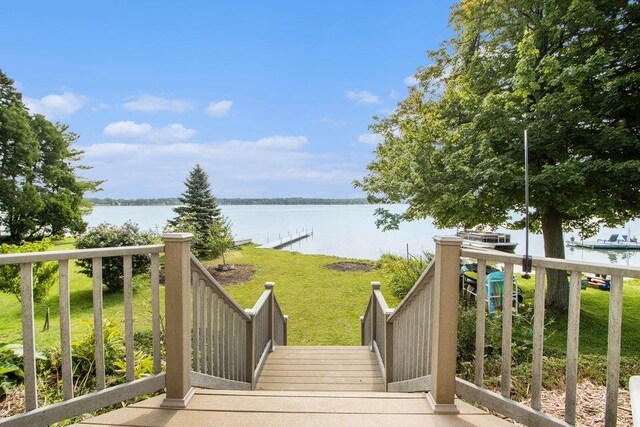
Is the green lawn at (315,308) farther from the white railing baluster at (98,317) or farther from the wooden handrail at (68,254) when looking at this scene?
the wooden handrail at (68,254)

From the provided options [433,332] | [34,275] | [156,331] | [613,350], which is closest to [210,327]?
[156,331]

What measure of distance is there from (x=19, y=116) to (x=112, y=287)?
1722 centimetres

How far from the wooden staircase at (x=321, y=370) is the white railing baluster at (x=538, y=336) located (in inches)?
69.2

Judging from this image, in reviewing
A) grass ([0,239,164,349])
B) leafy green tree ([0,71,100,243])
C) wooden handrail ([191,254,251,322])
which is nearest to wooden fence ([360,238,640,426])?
wooden handrail ([191,254,251,322])

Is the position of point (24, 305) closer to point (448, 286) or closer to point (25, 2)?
point (448, 286)

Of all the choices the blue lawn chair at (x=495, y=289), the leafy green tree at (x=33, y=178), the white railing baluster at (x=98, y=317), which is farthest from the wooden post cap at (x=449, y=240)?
the leafy green tree at (x=33, y=178)

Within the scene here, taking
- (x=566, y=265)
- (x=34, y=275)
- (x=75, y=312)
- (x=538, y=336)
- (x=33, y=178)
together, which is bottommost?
(x=75, y=312)

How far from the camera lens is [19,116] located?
18516 millimetres

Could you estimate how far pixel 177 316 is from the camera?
2.00m

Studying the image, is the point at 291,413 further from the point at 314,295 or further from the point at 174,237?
the point at 314,295

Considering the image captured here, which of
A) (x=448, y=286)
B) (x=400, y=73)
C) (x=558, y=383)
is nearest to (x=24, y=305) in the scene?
(x=448, y=286)

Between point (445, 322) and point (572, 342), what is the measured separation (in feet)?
1.98

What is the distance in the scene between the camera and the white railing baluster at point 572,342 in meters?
1.57

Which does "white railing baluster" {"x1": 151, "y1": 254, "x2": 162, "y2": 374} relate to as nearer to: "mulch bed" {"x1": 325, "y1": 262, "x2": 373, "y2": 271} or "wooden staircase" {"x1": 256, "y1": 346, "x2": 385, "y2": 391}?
"wooden staircase" {"x1": 256, "y1": 346, "x2": 385, "y2": 391}
